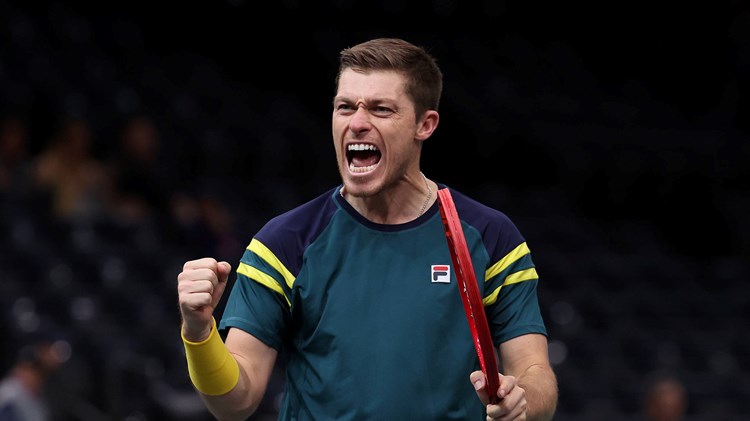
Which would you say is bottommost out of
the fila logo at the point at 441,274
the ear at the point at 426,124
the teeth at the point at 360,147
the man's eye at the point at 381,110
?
the fila logo at the point at 441,274

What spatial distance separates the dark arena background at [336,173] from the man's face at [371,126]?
582 cm

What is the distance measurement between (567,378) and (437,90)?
791 cm

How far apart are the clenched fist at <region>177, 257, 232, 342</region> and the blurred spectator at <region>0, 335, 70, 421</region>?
5646 millimetres

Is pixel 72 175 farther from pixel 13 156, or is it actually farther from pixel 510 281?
pixel 510 281

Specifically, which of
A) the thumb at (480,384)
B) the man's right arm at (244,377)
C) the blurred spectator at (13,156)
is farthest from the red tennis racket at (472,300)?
the blurred spectator at (13,156)

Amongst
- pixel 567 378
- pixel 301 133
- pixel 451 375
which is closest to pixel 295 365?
pixel 451 375

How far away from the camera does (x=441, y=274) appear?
368cm

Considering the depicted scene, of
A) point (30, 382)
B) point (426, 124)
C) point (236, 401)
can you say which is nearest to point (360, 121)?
point (426, 124)

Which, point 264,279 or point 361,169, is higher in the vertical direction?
point 361,169

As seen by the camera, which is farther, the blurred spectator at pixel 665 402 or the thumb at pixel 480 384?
the blurred spectator at pixel 665 402

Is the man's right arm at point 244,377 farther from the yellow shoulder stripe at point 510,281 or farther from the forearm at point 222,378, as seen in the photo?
the yellow shoulder stripe at point 510,281

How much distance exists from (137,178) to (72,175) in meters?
0.62

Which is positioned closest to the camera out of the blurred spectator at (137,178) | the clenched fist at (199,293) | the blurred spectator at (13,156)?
the clenched fist at (199,293)

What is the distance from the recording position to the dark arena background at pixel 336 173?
1014cm
